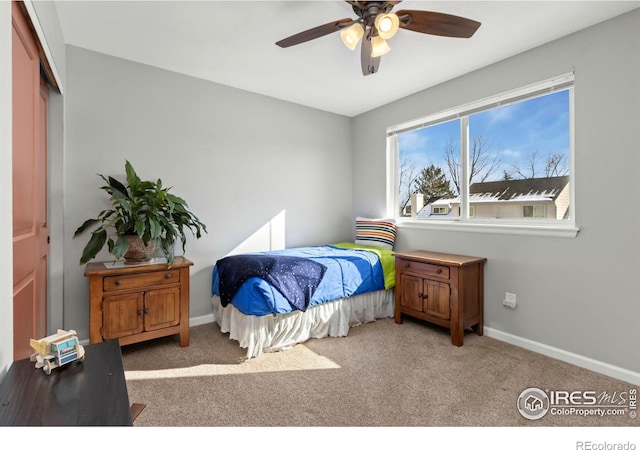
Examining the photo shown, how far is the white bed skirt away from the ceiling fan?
2.05 m

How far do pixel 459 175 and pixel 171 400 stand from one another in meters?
3.09

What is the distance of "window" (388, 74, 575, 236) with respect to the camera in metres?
2.55

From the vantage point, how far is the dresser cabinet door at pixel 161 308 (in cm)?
254

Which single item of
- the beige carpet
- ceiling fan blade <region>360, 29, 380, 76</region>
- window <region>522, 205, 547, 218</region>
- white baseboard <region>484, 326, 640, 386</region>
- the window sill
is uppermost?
ceiling fan blade <region>360, 29, 380, 76</region>

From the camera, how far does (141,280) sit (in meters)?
2.50

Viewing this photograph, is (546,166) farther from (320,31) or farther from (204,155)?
(204,155)

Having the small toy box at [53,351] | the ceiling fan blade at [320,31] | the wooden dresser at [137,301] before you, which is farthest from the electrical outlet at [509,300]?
the small toy box at [53,351]

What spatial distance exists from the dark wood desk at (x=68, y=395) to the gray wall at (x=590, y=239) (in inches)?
113

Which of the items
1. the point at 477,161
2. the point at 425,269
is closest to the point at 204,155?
the point at 425,269

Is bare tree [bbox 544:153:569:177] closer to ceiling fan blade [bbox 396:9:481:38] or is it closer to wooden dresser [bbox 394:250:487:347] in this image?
wooden dresser [bbox 394:250:487:347]

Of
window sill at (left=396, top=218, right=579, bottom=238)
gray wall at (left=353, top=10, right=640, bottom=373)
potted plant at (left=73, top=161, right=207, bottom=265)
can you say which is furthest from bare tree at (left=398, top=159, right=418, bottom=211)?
potted plant at (left=73, top=161, right=207, bottom=265)

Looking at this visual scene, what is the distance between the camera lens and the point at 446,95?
127 inches

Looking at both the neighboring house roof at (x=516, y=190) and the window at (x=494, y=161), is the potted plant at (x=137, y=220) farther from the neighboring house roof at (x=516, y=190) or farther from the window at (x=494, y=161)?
the neighboring house roof at (x=516, y=190)
